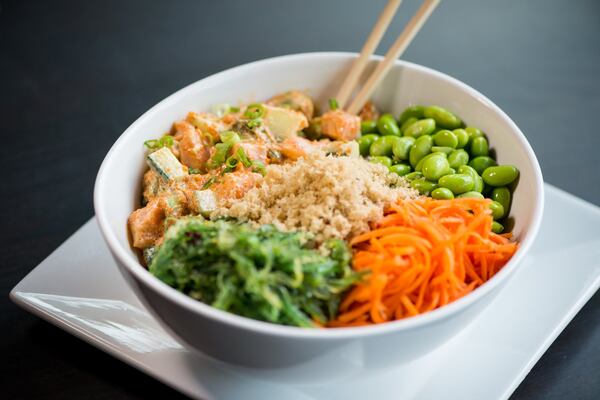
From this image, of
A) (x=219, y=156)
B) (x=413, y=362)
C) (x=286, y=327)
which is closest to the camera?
(x=286, y=327)

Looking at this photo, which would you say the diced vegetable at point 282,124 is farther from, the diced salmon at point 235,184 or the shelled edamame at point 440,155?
the diced salmon at point 235,184

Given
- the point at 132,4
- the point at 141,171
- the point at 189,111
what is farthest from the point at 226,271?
the point at 132,4

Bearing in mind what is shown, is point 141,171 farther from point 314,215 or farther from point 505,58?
→ point 505,58

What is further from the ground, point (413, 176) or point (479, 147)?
point (479, 147)

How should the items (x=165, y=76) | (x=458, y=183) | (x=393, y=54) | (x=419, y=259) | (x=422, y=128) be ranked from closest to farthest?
1. (x=419, y=259)
2. (x=458, y=183)
3. (x=422, y=128)
4. (x=393, y=54)
5. (x=165, y=76)

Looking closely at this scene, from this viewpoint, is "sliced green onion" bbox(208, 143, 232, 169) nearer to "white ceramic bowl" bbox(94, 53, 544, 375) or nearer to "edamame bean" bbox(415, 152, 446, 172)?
"white ceramic bowl" bbox(94, 53, 544, 375)

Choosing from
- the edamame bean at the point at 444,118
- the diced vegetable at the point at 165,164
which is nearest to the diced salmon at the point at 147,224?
the diced vegetable at the point at 165,164

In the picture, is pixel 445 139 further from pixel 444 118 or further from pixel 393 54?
pixel 393 54

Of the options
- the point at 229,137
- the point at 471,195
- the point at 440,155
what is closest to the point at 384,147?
the point at 440,155
